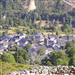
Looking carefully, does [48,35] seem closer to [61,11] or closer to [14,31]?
[14,31]

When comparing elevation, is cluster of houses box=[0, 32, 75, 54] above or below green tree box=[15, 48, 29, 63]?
below

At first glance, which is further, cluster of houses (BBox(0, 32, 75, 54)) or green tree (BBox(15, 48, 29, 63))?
cluster of houses (BBox(0, 32, 75, 54))

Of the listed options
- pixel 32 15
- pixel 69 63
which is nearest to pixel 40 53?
pixel 69 63

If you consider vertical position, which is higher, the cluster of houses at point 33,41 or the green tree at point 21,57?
the green tree at point 21,57

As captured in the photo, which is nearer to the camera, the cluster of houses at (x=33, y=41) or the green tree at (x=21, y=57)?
the green tree at (x=21, y=57)

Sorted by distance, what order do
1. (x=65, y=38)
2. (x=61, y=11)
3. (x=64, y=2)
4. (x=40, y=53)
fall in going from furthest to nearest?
(x=64, y=2), (x=61, y=11), (x=65, y=38), (x=40, y=53)

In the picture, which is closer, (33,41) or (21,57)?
(21,57)

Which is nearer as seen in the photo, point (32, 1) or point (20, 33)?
point (20, 33)

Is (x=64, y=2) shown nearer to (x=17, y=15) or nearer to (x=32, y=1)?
(x=32, y=1)

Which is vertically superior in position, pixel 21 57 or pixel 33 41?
pixel 21 57

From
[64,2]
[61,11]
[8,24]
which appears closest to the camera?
[8,24]
